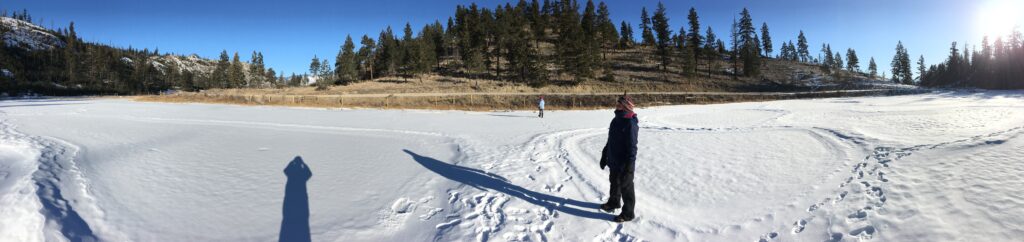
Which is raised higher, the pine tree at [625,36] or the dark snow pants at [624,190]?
the pine tree at [625,36]

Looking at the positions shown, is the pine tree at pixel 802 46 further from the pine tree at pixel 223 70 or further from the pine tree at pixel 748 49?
the pine tree at pixel 223 70

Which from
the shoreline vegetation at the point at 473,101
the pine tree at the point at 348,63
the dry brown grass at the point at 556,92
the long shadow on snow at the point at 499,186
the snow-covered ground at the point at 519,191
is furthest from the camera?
the pine tree at the point at 348,63

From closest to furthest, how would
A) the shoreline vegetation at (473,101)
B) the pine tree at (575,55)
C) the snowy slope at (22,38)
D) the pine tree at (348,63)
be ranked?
the shoreline vegetation at (473,101) < the pine tree at (575,55) < the pine tree at (348,63) < the snowy slope at (22,38)

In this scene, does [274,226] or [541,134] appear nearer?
[274,226]

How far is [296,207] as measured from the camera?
6242mm

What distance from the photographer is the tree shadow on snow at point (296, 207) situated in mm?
5164

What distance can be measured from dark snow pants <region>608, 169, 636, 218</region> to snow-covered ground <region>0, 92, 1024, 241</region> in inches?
11.7

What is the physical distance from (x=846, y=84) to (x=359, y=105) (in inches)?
2840

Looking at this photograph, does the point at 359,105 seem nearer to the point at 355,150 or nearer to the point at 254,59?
the point at 355,150

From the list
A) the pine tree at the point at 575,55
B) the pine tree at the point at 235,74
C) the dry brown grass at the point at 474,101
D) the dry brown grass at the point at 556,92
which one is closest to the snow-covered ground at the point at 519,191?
the dry brown grass at the point at 556,92

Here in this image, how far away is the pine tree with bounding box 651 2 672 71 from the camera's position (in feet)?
231

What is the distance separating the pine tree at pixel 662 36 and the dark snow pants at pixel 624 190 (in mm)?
68466

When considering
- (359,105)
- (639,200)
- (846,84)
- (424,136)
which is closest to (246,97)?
(359,105)

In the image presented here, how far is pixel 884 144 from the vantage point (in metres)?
10.1
